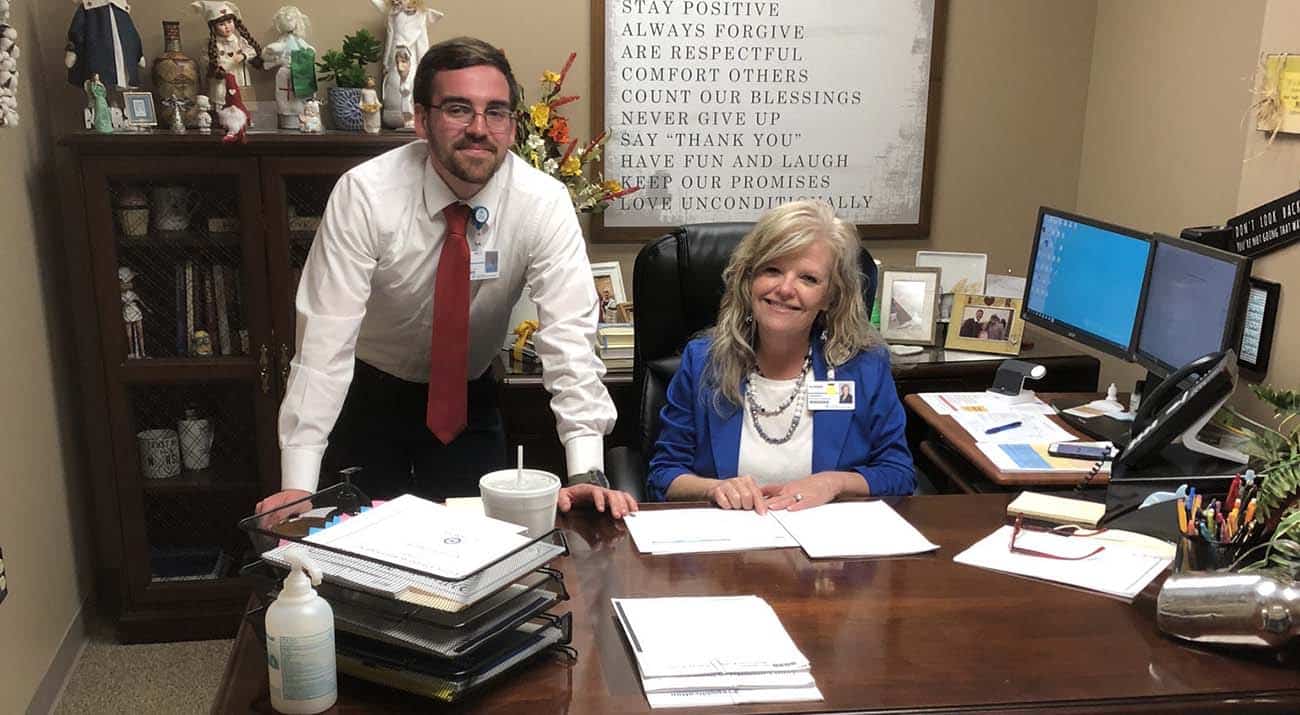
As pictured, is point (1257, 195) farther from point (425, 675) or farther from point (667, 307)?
point (425, 675)

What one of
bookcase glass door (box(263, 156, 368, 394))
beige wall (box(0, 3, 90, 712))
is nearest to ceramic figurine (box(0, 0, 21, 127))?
beige wall (box(0, 3, 90, 712))

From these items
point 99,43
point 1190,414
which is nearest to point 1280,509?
point 1190,414

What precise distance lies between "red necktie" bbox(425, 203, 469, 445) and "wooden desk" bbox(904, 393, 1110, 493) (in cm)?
111

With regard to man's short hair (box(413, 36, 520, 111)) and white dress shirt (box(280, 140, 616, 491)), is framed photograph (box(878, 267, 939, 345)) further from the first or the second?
man's short hair (box(413, 36, 520, 111))

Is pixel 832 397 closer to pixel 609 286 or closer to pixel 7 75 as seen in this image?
pixel 609 286

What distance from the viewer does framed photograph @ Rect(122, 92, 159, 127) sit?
112 inches

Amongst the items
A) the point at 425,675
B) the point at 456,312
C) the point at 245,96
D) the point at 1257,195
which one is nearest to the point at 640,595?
the point at 425,675

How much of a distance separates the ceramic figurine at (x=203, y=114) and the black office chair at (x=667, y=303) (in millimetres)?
1325

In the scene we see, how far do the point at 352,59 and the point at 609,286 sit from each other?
3.20 feet

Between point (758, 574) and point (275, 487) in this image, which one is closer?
point (758, 574)

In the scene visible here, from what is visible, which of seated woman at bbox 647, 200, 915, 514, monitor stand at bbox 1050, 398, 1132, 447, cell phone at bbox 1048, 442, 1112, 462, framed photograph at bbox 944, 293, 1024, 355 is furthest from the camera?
framed photograph at bbox 944, 293, 1024, 355

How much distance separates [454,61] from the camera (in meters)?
2.06

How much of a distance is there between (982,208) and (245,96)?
232 cm

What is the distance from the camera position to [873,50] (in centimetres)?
338
